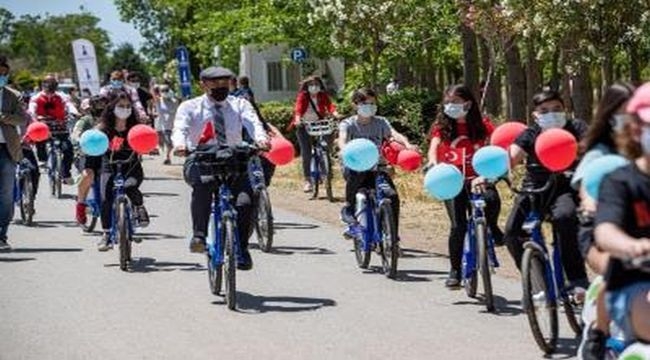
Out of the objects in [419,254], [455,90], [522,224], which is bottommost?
[419,254]

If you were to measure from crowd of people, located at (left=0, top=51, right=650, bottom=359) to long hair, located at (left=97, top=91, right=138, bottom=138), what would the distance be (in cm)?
1

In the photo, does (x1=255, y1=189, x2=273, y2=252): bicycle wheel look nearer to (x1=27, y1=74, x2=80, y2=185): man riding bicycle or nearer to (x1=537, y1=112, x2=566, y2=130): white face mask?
(x1=537, y1=112, x2=566, y2=130): white face mask

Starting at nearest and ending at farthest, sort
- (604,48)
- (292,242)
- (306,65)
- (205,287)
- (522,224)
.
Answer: (522,224) → (205,287) → (292,242) → (604,48) → (306,65)

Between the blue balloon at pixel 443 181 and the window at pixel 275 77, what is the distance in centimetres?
4528

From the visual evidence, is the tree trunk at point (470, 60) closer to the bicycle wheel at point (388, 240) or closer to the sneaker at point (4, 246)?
the sneaker at point (4, 246)

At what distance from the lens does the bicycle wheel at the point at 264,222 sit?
12.9 meters

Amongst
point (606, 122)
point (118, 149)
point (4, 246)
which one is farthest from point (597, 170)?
point (4, 246)

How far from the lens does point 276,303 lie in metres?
9.97

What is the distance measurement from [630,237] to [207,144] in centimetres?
569

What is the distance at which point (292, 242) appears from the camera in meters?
13.9

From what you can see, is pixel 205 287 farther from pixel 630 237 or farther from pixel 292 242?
pixel 630 237

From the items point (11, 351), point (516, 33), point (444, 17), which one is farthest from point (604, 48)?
point (11, 351)

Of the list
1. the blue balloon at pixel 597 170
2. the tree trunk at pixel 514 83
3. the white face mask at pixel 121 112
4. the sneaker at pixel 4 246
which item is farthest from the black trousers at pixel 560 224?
the tree trunk at pixel 514 83

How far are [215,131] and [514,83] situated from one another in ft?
50.0
